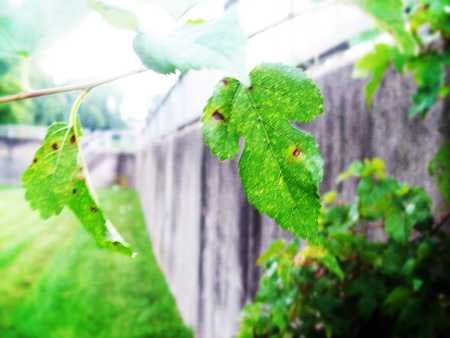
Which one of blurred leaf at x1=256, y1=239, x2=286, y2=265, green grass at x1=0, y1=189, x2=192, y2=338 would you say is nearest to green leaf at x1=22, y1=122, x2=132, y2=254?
blurred leaf at x1=256, y1=239, x2=286, y2=265

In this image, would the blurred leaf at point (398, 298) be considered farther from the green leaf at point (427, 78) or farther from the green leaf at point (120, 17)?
the green leaf at point (120, 17)

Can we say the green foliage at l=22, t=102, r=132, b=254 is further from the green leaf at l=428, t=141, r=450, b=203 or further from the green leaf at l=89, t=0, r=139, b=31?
the green leaf at l=428, t=141, r=450, b=203

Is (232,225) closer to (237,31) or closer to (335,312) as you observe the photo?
(335,312)

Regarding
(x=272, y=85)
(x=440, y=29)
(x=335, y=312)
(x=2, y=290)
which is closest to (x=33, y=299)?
(x=2, y=290)

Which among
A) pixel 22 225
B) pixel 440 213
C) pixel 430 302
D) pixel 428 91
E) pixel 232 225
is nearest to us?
pixel 430 302

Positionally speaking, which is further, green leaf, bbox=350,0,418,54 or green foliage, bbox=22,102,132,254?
green leaf, bbox=350,0,418,54

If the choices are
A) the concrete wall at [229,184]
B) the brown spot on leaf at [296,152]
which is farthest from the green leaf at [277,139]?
the concrete wall at [229,184]
